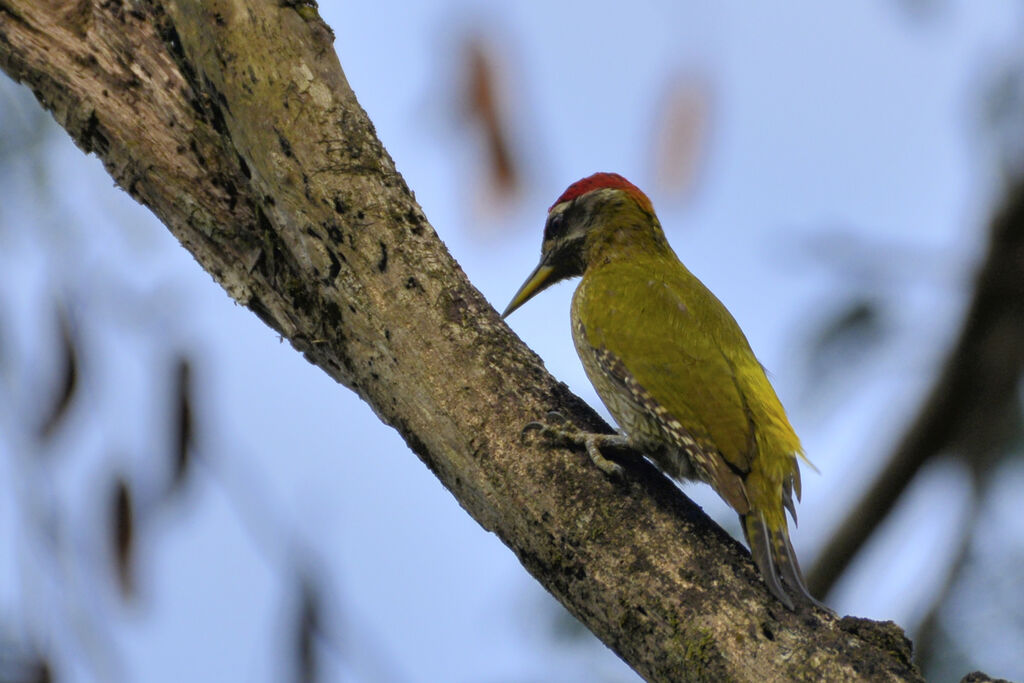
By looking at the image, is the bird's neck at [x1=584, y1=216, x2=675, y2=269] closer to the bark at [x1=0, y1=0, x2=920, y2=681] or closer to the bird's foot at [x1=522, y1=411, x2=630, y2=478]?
the bark at [x1=0, y1=0, x2=920, y2=681]

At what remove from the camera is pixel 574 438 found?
2910 millimetres

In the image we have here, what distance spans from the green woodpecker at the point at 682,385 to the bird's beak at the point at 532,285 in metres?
0.21

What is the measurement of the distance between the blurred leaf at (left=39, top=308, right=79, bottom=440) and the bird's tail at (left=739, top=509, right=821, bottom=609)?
1.92m

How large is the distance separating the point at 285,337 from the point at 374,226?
48 centimetres

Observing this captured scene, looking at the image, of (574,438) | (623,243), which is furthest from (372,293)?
(623,243)

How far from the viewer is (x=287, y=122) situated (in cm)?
295

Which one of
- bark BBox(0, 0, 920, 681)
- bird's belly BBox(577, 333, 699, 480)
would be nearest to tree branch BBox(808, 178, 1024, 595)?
bird's belly BBox(577, 333, 699, 480)

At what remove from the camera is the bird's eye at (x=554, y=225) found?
179 inches

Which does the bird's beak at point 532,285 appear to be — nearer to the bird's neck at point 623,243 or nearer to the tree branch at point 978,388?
the bird's neck at point 623,243

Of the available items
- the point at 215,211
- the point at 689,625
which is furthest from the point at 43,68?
the point at 689,625

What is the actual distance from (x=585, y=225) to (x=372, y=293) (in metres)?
1.74

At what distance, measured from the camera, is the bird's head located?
4.45 metres

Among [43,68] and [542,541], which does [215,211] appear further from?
[542,541]

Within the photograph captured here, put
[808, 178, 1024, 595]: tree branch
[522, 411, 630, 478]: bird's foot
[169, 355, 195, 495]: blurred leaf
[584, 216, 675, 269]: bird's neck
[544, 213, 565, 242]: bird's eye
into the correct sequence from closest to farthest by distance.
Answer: [522, 411, 630, 478]: bird's foot < [169, 355, 195, 495]: blurred leaf < [808, 178, 1024, 595]: tree branch < [584, 216, 675, 269]: bird's neck < [544, 213, 565, 242]: bird's eye
